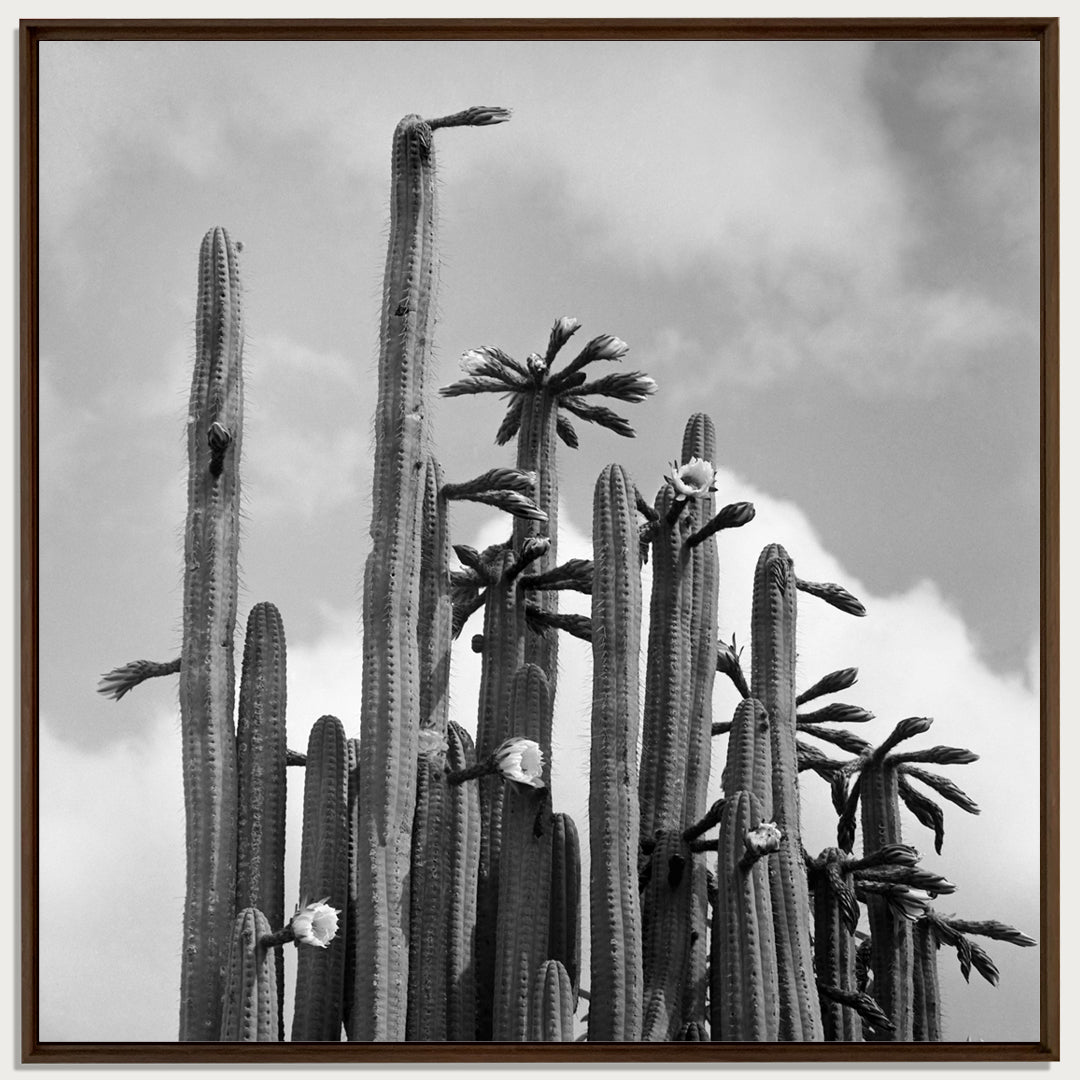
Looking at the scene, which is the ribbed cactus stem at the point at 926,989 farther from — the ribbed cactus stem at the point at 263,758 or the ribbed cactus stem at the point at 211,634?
the ribbed cactus stem at the point at 211,634

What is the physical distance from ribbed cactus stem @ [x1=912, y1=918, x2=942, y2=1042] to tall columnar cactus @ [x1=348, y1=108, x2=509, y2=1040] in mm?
1303

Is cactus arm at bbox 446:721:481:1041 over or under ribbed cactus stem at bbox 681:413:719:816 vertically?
under

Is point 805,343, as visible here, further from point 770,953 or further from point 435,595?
point 770,953

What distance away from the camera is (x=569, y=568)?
495 cm

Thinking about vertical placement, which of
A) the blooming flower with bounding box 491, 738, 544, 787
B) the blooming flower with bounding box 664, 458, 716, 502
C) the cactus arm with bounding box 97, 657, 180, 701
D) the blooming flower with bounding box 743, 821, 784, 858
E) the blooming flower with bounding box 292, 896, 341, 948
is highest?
the blooming flower with bounding box 664, 458, 716, 502

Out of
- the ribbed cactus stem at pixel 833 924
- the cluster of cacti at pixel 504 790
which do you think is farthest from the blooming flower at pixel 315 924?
the ribbed cactus stem at pixel 833 924

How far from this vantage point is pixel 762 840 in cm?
466

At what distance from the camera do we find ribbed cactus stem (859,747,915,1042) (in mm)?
4980

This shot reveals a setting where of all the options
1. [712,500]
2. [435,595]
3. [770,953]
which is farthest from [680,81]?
[770,953]

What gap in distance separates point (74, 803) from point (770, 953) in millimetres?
1733

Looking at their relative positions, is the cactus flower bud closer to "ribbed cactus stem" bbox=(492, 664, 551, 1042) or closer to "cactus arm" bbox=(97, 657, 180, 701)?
"ribbed cactus stem" bbox=(492, 664, 551, 1042)

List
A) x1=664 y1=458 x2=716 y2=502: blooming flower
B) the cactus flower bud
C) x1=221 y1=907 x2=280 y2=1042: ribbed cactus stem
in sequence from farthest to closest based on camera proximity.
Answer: x1=664 y1=458 x2=716 y2=502: blooming flower < the cactus flower bud < x1=221 y1=907 x2=280 y2=1042: ribbed cactus stem

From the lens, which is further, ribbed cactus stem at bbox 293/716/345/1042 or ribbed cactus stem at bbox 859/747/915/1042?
ribbed cactus stem at bbox 859/747/915/1042

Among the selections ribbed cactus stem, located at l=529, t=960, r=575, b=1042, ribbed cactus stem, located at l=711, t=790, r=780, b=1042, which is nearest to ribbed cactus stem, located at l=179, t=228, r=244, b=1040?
ribbed cactus stem, located at l=529, t=960, r=575, b=1042
